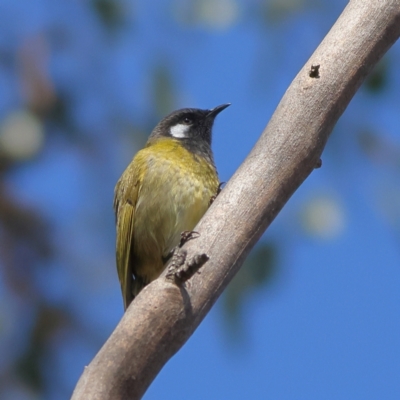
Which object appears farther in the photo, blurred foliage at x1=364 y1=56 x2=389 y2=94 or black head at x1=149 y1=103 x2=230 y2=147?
black head at x1=149 y1=103 x2=230 y2=147

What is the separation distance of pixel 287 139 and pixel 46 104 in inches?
56.0

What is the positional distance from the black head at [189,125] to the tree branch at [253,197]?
2.31 m

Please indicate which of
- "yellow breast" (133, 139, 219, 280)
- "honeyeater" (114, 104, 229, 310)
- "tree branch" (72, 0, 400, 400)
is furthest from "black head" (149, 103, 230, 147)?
"tree branch" (72, 0, 400, 400)

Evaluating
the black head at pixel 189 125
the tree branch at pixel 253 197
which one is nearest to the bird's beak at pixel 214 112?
the black head at pixel 189 125

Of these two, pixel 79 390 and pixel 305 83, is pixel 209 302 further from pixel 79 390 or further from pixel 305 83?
pixel 305 83

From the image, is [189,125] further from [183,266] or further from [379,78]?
[183,266]

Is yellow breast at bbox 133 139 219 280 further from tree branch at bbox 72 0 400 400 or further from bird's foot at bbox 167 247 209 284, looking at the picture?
bird's foot at bbox 167 247 209 284

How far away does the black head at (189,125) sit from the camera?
487cm

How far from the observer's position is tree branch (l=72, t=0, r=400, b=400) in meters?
2.04

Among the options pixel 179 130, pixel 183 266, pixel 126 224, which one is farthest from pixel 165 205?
pixel 183 266

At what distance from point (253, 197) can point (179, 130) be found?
8.46 ft

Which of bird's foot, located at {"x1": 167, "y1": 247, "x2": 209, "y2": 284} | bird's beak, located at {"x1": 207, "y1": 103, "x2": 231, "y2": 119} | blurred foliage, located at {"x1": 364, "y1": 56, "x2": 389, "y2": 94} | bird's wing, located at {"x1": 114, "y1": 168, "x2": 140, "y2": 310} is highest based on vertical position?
bird's beak, located at {"x1": 207, "y1": 103, "x2": 231, "y2": 119}

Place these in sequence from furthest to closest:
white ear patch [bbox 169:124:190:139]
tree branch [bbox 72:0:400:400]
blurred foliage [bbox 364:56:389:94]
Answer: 1. white ear patch [bbox 169:124:190:139]
2. blurred foliage [bbox 364:56:389:94]
3. tree branch [bbox 72:0:400:400]

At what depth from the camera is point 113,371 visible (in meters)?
1.98
